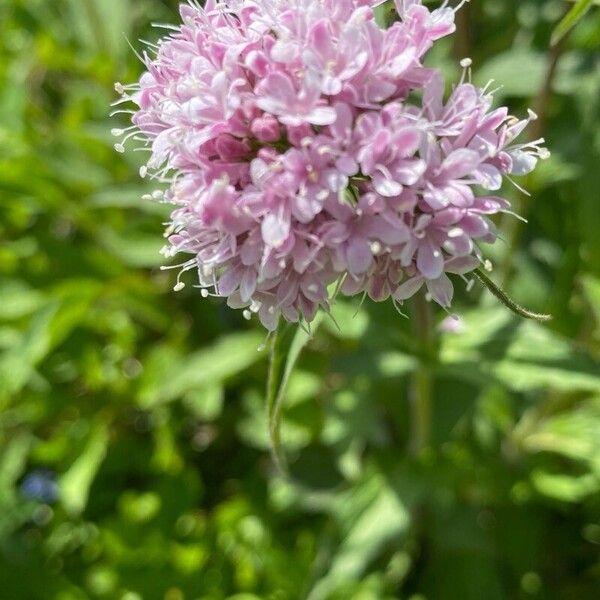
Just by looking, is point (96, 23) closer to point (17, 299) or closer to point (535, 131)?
point (17, 299)

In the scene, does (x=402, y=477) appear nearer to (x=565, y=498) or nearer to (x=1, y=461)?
(x=565, y=498)

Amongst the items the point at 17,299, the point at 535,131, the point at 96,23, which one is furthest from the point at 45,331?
the point at 535,131

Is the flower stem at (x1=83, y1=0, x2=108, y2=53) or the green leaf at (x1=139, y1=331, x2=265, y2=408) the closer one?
the green leaf at (x1=139, y1=331, x2=265, y2=408)

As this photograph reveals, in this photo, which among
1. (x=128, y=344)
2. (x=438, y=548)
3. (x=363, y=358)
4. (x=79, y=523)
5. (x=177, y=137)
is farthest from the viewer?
(x=128, y=344)

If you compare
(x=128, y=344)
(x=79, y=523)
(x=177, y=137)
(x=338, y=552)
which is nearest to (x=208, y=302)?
(x=128, y=344)

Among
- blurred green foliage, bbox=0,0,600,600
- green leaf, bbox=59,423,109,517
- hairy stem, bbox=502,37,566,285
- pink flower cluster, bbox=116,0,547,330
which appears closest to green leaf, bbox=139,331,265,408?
blurred green foliage, bbox=0,0,600,600

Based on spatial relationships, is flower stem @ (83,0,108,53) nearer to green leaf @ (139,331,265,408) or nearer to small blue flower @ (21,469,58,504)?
green leaf @ (139,331,265,408)

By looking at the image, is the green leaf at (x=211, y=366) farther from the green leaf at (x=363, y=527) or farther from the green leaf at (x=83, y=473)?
the green leaf at (x=363, y=527)
